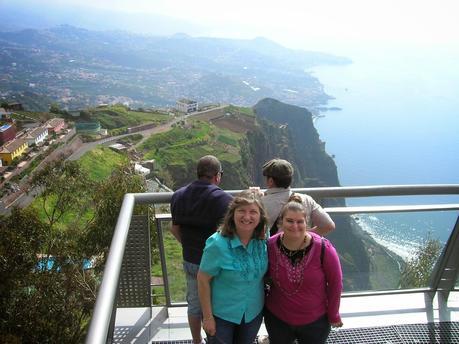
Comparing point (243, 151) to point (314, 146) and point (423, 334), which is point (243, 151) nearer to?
point (314, 146)

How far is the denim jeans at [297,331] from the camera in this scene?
8.36 feet

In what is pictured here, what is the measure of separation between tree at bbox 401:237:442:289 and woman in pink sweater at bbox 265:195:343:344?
166cm

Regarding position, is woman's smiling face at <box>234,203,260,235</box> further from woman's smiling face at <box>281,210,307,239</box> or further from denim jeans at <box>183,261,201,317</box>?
denim jeans at <box>183,261,201,317</box>

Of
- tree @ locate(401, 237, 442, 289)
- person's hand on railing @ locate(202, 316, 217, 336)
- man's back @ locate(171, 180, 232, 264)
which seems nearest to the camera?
person's hand on railing @ locate(202, 316, 217, 336)

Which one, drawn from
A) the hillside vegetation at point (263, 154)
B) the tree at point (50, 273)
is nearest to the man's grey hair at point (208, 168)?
the hillside vegetation at point (263, 154)

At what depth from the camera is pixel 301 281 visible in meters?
2.43

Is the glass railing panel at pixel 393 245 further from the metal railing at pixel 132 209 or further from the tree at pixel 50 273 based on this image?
the tree at pixel 50 273

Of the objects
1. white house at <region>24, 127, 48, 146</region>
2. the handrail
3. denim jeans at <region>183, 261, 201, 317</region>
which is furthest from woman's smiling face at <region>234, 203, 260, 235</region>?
white house at <region>24, 127, 48, 146</region>

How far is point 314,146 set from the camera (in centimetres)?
10656

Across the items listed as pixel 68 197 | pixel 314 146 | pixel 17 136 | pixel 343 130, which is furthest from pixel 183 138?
pixel 343 130

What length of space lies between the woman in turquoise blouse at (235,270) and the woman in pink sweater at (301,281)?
87 millimetres

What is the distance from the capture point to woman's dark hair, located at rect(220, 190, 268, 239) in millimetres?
2371

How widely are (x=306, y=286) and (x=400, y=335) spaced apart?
146cm

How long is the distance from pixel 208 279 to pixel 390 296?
2162 mm
